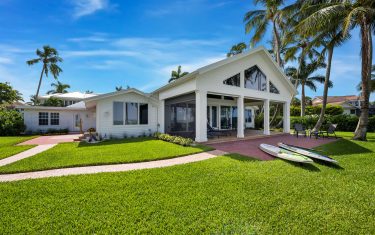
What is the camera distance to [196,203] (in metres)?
3.61

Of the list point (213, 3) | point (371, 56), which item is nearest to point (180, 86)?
point (213, 3)

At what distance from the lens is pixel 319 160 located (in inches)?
271

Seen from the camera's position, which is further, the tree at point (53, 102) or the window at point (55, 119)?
the tree at point (53, 102)

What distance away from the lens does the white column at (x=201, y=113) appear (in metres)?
10.8

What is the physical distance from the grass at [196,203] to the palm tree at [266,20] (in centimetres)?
1919

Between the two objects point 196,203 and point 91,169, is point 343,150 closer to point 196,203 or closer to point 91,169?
point 196,203

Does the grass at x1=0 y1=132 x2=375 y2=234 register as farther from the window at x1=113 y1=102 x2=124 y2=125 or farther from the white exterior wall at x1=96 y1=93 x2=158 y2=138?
the window at x1=113 y1=102 x2=124 y2=125

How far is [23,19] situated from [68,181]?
10.5 m

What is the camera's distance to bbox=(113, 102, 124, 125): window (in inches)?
549

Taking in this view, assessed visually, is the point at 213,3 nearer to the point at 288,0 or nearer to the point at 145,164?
the point at 145,164

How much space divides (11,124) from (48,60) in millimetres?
20360

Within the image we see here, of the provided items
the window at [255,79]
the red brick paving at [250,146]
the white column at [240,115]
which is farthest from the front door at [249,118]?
the red brick paving at [250,146]

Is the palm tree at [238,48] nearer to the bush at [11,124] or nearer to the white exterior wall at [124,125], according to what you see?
the white exterior wall at [124,125]

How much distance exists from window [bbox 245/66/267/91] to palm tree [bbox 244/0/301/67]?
7838 mm
